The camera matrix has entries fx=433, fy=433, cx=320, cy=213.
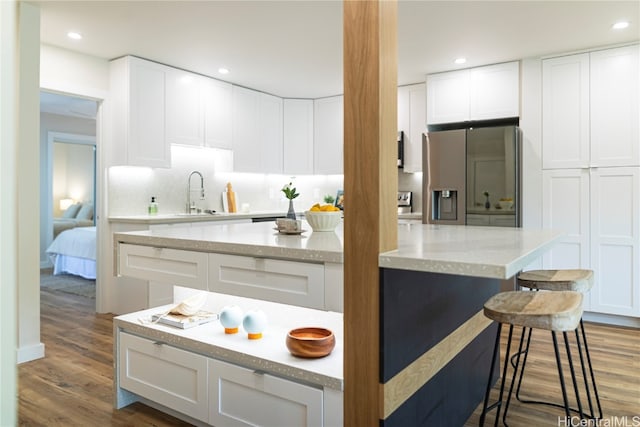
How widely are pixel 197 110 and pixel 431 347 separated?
3893mm

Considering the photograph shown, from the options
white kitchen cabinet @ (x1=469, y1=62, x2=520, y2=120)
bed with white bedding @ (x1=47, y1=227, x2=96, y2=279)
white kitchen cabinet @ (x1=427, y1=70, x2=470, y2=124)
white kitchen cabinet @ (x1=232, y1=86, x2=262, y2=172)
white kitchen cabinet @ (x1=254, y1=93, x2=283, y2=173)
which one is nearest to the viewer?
white kitchen cabinet @ (x1=469, y1=62, x2=520, y2=120)

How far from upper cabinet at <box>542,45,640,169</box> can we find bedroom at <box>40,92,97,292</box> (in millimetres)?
5655

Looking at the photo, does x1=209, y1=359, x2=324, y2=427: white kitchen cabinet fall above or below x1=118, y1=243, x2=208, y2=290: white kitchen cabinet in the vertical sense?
below

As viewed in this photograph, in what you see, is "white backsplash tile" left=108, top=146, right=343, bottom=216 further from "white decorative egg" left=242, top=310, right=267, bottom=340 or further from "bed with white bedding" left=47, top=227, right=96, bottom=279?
"white decorative egg" left=242, top=310, right=267, bottom=340

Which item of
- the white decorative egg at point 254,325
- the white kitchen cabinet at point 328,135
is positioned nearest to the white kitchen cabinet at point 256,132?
the white kitchen cabinet at point 328,135

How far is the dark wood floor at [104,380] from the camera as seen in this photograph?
2.21 m

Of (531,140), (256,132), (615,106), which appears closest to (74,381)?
(256,132)

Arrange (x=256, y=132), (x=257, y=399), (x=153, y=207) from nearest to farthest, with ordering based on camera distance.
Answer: (x=257, y=399) < (x=153, y=207) < (x=256, y=132)

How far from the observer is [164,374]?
2.13 m

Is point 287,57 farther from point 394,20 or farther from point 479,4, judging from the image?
point 394,20

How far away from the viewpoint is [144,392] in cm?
221

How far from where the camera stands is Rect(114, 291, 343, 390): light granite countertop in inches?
64.1

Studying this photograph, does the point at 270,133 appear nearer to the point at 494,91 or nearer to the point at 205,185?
the point at 205,185

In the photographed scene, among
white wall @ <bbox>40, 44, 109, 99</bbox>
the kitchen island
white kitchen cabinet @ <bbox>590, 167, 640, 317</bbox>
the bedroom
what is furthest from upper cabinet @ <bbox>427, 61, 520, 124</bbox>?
the bedroom
